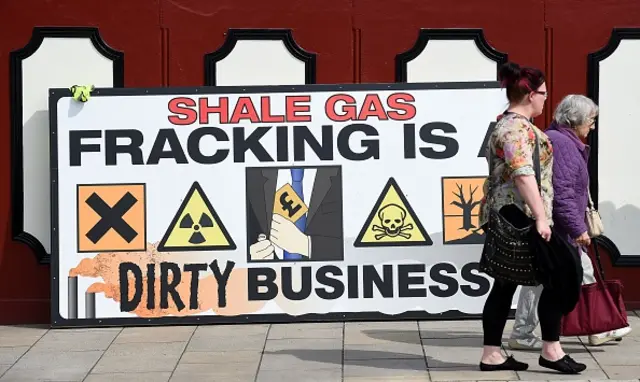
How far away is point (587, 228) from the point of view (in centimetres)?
704

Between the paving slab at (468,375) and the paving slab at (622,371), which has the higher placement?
the paving slab at (622,371)

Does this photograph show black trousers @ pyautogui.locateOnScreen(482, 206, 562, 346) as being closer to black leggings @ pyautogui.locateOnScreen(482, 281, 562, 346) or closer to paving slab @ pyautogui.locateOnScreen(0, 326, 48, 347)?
black leggings @ pyautogui.locateOnScreen(482, 281, 562, 346)

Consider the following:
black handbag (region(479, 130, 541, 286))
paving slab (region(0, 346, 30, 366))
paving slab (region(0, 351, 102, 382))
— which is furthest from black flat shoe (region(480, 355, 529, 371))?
paving slab (region(0, 346, 30, 366))

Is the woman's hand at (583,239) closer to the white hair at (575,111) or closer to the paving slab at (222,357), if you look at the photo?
the white hair at (575,111)

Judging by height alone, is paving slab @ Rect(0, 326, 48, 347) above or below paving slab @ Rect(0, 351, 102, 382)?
above

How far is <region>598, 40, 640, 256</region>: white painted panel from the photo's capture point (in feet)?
27.3

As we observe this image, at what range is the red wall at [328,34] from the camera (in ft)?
→ 27.2

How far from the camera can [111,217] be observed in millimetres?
8023

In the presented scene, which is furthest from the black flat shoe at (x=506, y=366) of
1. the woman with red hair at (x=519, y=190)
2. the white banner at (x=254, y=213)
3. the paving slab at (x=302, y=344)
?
the white banner at (x=254, y=213)

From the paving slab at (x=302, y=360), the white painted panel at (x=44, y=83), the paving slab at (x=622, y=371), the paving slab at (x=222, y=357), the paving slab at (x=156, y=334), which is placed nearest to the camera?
the paving slab at (x=622, y=371)

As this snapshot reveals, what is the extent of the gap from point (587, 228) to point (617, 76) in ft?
5.66

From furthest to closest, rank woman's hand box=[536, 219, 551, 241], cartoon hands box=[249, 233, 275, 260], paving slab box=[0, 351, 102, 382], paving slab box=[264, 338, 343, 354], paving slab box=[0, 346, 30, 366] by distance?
cartoon hands box=[249, 233, 275, 260] → paving slab box=[264, 338, 343, 354] → paving slab box=[0, 346, 30, 366] → paving slab box=[0, 351, 102, 382] → woman's hand box=[536, 219, 551, 241]

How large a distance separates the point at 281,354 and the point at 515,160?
196 centimetres

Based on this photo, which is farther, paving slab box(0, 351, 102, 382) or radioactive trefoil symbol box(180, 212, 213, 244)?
radioactive trefoil symbol box(180, 212, 213, 244)
